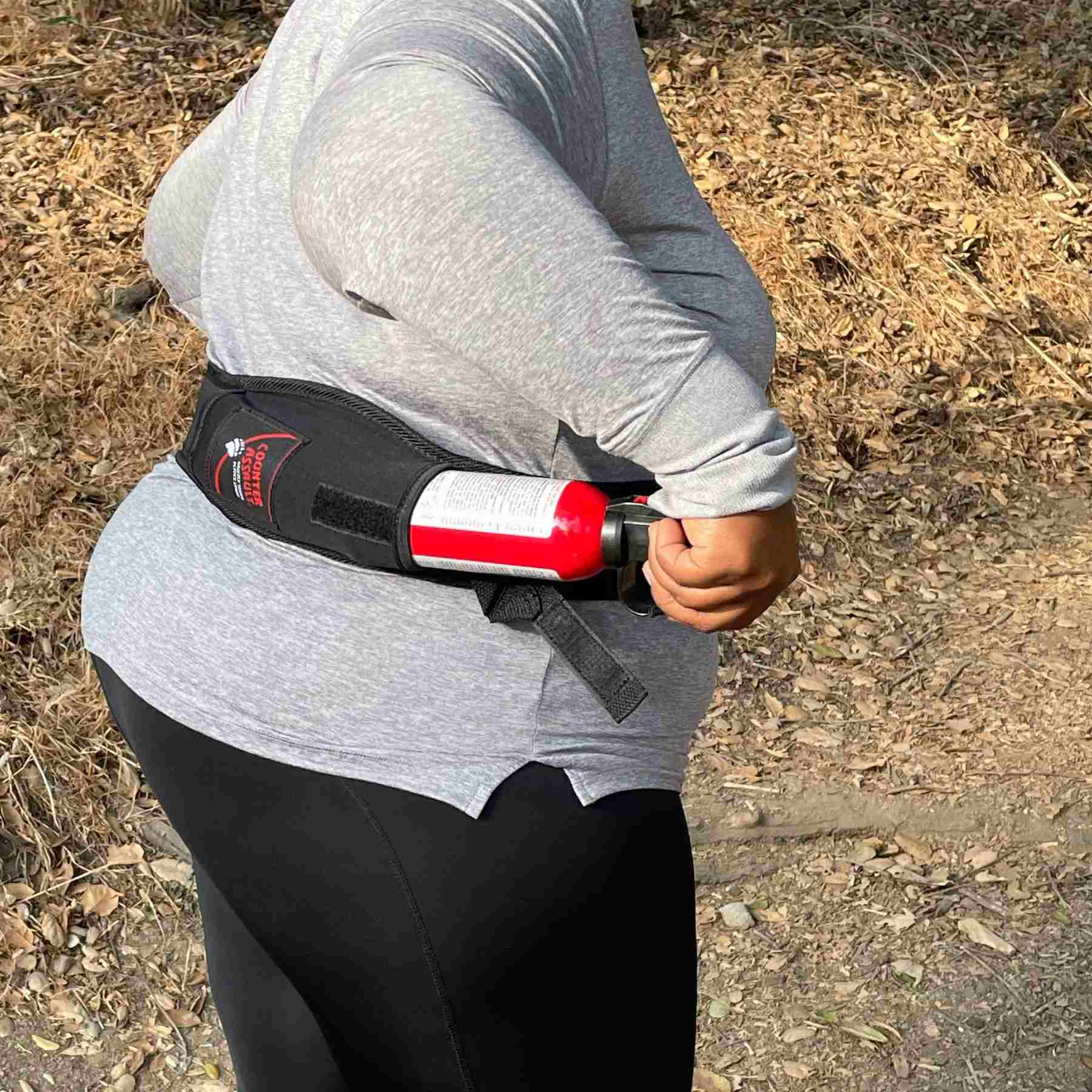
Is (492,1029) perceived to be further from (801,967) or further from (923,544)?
(923,544)

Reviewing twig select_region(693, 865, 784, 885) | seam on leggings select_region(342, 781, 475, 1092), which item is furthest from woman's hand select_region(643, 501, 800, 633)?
twig select_region(693, 865, 784, 885)

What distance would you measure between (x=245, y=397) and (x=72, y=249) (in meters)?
4.28

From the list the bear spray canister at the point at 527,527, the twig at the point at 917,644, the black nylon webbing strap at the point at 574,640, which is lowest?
the twig at the point at 917,644

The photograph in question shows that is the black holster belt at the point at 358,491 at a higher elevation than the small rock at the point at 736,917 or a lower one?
higher

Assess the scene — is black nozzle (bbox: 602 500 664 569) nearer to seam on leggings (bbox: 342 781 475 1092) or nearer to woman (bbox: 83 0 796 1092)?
woman (bbox: 83 0 796 1092)

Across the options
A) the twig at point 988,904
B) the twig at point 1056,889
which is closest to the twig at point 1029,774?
the twig at point 1056,889

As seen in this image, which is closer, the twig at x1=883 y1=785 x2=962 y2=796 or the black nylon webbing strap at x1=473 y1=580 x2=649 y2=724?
the black nylon webbing strap at x1=473 y1=580 x2=649 y2=724

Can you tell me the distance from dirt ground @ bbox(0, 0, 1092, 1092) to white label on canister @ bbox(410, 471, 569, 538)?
2238mm

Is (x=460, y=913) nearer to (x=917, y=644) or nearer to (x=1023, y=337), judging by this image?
(x=917, y=644)

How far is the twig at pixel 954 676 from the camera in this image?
398 cm

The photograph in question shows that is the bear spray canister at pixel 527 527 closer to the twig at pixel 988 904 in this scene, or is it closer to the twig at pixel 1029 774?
the twig at pixel 988 904

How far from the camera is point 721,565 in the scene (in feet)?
3.31

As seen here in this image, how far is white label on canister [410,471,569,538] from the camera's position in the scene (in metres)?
1.06

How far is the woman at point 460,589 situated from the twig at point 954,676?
114 inches
